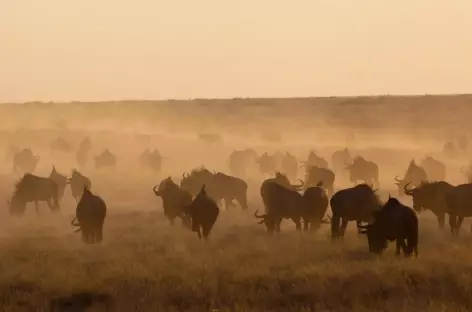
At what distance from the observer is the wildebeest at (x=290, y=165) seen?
11.3 feet

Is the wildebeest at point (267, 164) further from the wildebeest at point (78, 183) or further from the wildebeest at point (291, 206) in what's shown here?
the wildebeest at point (78, 183)

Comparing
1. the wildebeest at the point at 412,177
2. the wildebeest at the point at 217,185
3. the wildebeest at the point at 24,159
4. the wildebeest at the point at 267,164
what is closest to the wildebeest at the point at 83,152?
the wildebeest at the point at 24,159

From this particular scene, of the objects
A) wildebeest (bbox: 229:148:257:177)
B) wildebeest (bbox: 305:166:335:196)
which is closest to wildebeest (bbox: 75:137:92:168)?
wildebeest (bbox: 229:148:257:177)

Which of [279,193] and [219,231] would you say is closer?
[219,231]

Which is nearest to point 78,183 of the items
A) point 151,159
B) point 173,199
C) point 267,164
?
point 151,159

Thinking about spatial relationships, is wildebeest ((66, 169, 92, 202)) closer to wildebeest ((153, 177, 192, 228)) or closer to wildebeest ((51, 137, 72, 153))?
wildebeest ((51, 137, 72, 153))

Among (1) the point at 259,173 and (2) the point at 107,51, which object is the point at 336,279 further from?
(2) the point at 107,51

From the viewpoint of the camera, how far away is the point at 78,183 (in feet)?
10.9

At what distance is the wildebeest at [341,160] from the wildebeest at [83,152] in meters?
1.44

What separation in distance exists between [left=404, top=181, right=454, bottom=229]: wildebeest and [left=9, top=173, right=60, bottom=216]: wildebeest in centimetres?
199

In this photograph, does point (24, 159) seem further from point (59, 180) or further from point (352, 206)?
point (352, 206)

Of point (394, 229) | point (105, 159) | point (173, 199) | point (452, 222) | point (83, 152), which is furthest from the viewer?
point (83, 152)

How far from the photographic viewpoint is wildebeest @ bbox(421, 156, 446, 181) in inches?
127

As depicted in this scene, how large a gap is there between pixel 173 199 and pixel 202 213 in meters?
0.18
